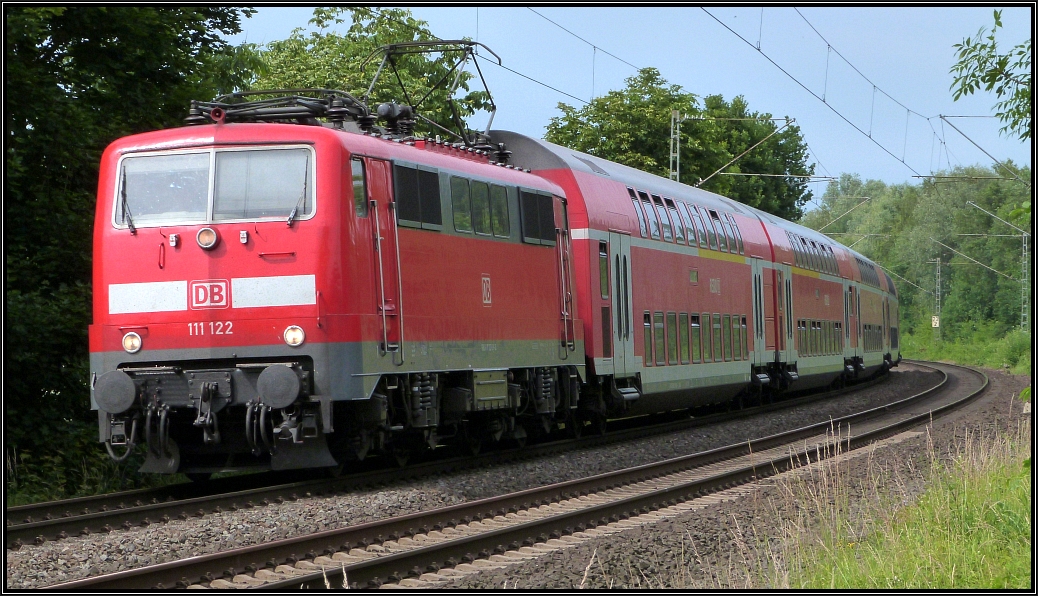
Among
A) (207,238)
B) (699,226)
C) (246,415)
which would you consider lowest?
(246,415)

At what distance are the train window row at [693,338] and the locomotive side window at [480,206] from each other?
18.2 ft

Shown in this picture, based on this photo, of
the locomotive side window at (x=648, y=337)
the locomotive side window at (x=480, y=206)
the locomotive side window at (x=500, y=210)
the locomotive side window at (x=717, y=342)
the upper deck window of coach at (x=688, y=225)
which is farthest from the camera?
the locomotive side window at (x=717, y=342)

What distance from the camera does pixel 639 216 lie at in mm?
18812

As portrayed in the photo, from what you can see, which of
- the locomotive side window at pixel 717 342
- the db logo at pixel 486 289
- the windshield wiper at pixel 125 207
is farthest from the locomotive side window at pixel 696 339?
the windshield wiper at pixel 125 207

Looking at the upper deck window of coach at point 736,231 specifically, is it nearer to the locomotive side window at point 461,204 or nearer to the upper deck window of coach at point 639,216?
the upper deck window of coach at point 639,216

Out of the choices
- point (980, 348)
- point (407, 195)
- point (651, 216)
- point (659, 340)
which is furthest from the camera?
point (980, 348)

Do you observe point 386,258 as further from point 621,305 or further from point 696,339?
point 696,339

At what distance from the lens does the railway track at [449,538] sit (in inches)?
301

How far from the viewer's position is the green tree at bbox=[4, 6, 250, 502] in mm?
12977

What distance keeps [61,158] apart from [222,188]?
132 inches

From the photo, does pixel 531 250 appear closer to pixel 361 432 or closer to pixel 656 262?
pixel 361 432

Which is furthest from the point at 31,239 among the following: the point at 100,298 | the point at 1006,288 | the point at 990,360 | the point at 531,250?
the point at 1006,288

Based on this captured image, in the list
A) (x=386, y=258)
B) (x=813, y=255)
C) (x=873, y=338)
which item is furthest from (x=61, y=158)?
(x=873, y=338)

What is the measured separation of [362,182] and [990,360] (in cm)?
4991
